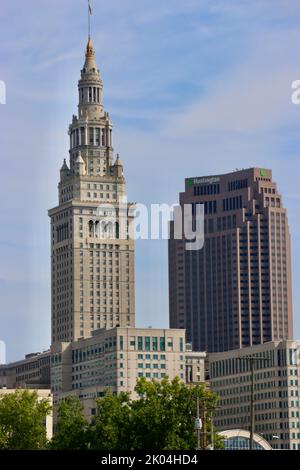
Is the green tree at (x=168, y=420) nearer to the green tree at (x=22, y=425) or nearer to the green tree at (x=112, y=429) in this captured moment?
the green tree at (x=112, y=429)

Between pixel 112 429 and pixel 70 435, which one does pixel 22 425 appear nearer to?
pixel 70 435

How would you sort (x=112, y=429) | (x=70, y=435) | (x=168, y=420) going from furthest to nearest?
(x=70, y=435)
(x=112, y=429)
(x=168, y=420)

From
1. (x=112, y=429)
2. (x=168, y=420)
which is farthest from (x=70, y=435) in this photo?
(x=168, y=420)

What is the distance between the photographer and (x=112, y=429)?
17125 centimetres

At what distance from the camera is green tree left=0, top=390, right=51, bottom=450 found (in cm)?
18500

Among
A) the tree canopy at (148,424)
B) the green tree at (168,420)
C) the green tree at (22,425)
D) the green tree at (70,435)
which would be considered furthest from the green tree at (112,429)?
the green tree at (22,425)

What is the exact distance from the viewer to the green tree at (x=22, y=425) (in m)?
185

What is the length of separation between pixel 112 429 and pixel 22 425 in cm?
2045

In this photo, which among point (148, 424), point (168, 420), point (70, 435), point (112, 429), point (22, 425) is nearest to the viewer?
point (168, 420)

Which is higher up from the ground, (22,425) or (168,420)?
(22,425)
